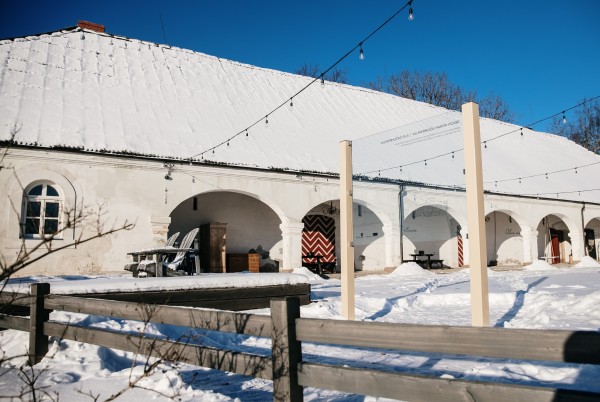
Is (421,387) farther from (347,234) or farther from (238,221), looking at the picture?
(238,221)

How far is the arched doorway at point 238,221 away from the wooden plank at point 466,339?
37.9 feet

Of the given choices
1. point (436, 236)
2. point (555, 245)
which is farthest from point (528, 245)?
point (555, 245)

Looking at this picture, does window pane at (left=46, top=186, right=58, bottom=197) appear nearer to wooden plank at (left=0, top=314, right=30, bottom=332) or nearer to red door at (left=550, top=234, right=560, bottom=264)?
wooden plank at (left=0, top=314, right=30, bottom=332)

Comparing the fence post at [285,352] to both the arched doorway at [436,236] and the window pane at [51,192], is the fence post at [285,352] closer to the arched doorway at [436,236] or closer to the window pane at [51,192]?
the window pane at [51,192]

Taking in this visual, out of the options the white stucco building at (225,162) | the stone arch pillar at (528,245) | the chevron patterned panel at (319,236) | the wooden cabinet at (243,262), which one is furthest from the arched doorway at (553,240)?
the wooden cabinet at (243,262)

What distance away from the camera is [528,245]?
19.1 metres

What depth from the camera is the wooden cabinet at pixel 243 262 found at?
47.1 ft

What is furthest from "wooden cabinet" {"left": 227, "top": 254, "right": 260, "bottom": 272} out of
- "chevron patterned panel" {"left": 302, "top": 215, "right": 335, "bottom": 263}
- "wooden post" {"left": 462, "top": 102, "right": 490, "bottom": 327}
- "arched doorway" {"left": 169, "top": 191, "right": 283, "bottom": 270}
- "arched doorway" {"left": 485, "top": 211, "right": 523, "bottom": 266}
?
"arched doorway" {"left": 485, "top": 211, "right": 523, "bottom": 266}

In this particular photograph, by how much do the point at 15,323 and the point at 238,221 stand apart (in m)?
10.8

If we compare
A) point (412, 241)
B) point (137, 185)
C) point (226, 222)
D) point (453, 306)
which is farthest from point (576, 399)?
point (412, 241)

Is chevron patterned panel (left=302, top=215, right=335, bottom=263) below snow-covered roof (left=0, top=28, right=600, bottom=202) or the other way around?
below

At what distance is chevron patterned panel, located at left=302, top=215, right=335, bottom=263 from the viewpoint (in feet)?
58.1

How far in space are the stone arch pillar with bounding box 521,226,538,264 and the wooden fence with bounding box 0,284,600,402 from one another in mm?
18617

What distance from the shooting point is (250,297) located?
674 centimetres
